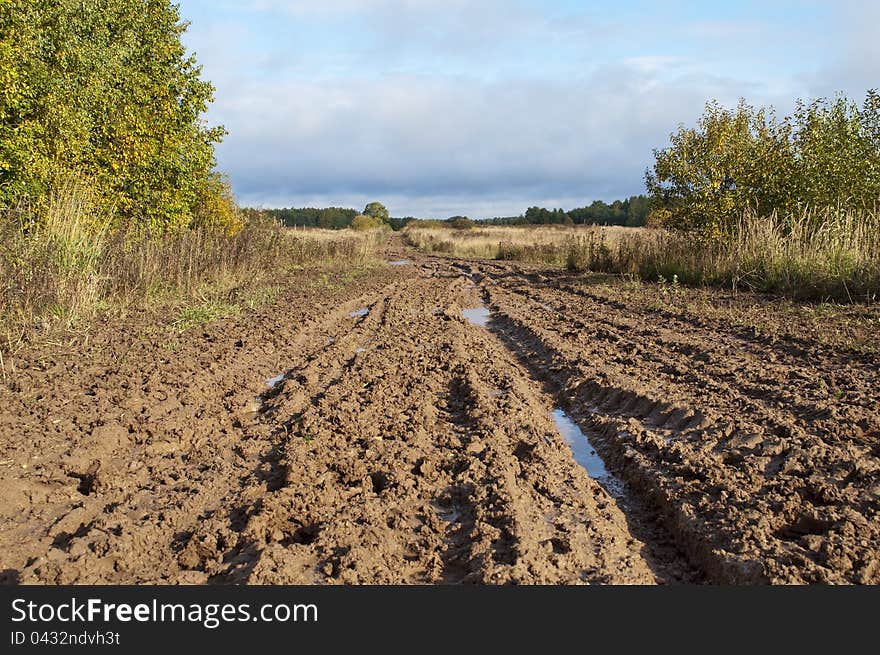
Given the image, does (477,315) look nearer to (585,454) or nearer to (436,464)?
(585,454)

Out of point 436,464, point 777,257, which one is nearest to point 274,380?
point 436,464

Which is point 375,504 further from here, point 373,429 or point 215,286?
point 215,286

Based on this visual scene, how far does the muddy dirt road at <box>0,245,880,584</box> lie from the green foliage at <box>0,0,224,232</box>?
4.76m

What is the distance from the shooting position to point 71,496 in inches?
168

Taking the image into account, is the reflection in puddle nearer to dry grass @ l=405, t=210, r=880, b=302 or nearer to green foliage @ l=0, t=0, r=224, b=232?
green foliage @ l=0, t=0, r=224, b=232

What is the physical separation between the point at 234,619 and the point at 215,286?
1240cm

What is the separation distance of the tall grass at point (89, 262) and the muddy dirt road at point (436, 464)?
1.25m

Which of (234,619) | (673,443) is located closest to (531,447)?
(673,443)

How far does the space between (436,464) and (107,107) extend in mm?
12013

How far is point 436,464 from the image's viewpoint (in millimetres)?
4688

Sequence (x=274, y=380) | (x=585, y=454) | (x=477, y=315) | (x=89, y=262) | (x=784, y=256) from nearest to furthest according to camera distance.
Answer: (x=585, y=454) < (x=274, y=380) < (x=89, y=262) < (x=477, y=315) < (x=784, y=256)

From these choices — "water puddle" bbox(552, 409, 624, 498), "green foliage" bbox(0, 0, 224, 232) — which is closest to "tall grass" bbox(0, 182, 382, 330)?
"green foliage" bbox(0, 0, 224, 232)

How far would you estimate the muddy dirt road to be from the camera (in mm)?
3398

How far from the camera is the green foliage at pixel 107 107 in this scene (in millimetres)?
10883
